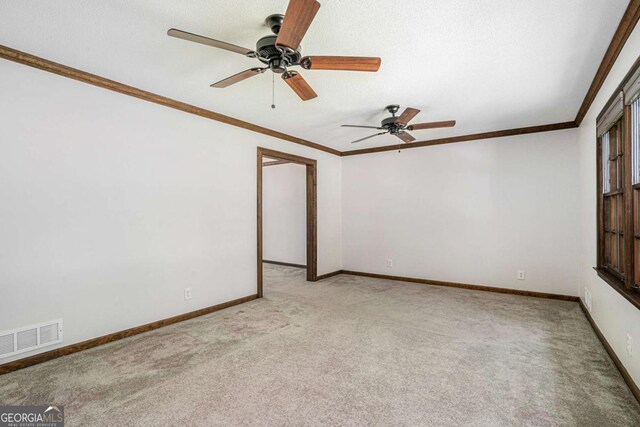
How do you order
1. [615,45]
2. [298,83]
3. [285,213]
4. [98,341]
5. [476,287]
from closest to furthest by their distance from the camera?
[615,45] < [298,83] < [98,341] < [476,287] < [285,213]

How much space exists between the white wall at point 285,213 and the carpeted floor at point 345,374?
3163mm

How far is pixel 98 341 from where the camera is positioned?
2762 millimetres

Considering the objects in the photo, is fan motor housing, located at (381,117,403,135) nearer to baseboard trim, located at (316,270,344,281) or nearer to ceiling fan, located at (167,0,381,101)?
ceiling fan, located at (167,0,381,101)

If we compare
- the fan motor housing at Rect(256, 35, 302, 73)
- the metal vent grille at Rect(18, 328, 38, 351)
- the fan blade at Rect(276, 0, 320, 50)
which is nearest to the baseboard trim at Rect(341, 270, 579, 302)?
the fan motor housing at Rect(256, 35, 302, 73)

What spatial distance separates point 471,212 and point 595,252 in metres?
1.80

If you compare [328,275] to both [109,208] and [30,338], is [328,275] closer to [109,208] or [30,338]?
[109,208]

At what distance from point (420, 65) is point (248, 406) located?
9.09ft

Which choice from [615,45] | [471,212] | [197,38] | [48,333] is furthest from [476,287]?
[48,333]


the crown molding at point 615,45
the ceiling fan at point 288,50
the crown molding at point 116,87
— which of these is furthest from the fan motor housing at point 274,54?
the crown molding at point 615,45

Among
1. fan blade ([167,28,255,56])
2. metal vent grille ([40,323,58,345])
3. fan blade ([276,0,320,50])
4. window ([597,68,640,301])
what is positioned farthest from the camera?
metal vent grille ([40,323,58,345])

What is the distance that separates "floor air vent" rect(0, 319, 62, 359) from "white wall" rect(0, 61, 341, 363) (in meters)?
0.05

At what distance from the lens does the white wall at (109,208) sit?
238 centimetres

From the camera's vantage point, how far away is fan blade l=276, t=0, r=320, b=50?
4.90 feet

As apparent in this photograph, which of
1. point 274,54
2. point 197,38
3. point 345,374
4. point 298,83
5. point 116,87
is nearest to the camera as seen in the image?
point 197,38
